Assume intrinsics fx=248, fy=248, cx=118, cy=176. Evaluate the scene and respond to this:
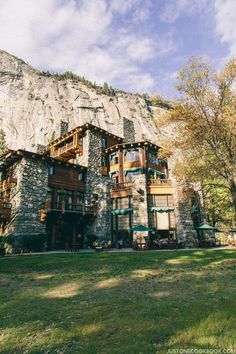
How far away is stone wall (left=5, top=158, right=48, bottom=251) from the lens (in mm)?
26297

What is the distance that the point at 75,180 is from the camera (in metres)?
33.9

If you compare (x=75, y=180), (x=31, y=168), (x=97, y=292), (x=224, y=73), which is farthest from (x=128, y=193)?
(x=97, y=292)

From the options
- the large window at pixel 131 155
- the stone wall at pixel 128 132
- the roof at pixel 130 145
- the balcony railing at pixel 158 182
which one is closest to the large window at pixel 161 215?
the balcony railing at pixel 158 182

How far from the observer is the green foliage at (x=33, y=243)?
25.4 meters

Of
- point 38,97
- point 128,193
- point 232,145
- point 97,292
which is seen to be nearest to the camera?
point 97,292

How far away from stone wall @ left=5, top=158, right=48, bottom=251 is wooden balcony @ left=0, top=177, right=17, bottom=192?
1.77ft

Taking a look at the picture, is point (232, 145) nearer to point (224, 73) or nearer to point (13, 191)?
point (224, 73)

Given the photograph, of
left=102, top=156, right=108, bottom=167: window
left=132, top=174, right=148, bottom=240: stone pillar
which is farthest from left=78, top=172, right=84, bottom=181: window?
left=132, top=174, right=148, bottom=240: stone pillar

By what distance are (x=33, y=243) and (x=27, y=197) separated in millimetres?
5140

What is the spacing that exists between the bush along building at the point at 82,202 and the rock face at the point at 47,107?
102ft

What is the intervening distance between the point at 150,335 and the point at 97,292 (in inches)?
159

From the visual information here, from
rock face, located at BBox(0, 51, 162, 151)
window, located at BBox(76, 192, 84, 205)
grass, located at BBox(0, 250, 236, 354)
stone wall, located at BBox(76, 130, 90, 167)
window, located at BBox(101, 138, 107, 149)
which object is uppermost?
rock face, located at BBox(0, 51, 162, 151)

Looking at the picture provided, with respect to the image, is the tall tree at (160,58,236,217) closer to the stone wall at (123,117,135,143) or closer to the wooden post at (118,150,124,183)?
the wooden post at (118,150,124,183)

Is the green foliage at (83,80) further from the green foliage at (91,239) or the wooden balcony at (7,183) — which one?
the green foliage at (91,239)
